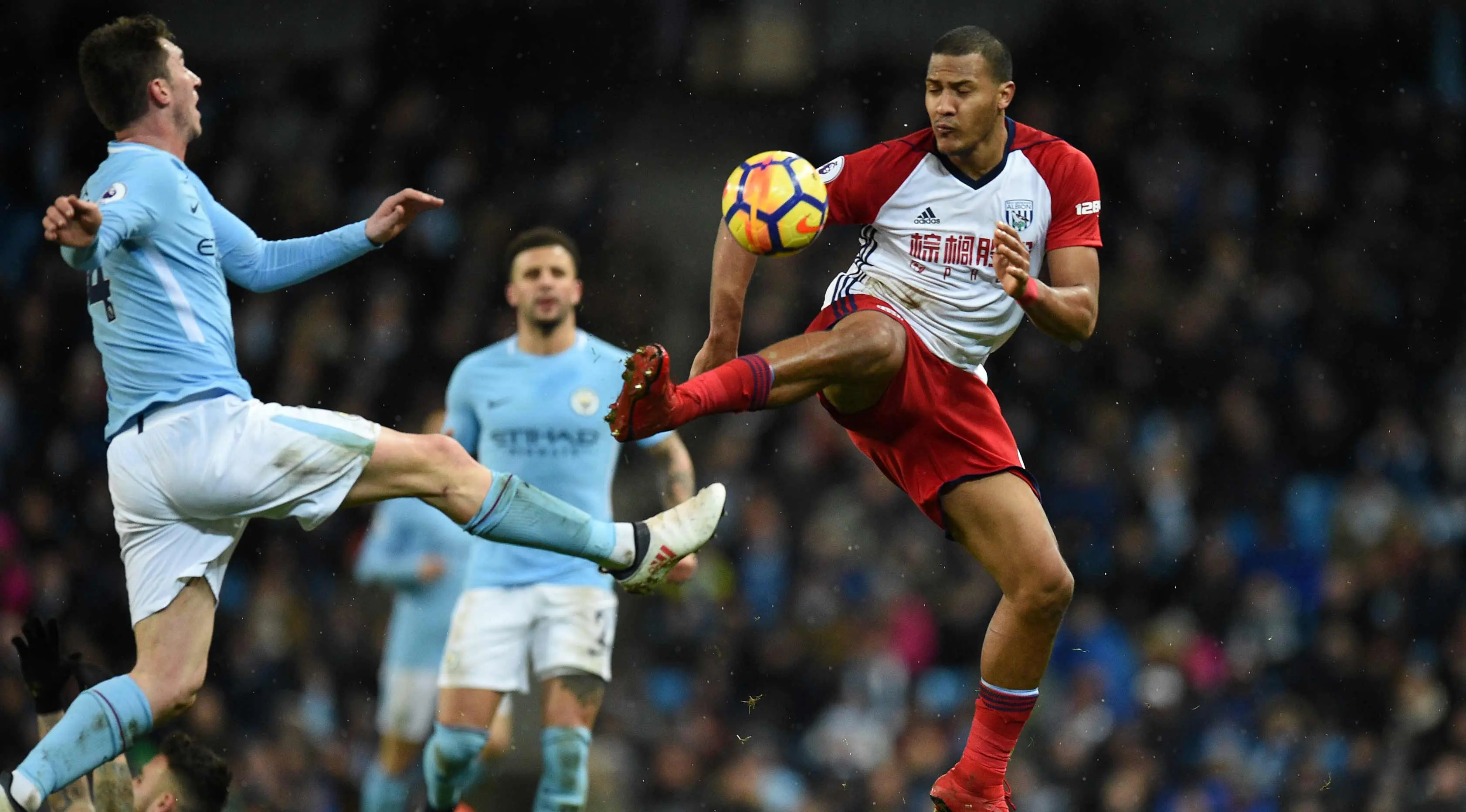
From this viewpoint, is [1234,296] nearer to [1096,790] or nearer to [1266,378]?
[1266,378]

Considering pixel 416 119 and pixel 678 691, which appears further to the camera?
pixel 416 119

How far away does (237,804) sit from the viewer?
8.64 metres

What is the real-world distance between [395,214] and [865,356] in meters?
1.57

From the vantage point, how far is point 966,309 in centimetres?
510

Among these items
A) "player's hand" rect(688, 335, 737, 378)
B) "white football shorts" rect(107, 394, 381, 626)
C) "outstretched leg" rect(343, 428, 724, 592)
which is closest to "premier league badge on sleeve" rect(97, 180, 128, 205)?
"white football shorts" rect(107, 394, 381, 626)

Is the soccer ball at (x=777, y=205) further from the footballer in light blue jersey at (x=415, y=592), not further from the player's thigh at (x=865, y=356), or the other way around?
the footballer in light blue jersey at (x=415, y=592)

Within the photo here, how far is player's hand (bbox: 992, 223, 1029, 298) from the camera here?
15.0ft

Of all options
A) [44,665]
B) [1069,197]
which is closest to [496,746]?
[44,665]

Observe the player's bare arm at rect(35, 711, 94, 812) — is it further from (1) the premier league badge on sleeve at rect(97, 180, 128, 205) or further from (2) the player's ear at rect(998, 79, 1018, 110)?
(2) the player's ear at rect(998, 79, 1018, 110)

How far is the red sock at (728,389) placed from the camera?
4.57 m

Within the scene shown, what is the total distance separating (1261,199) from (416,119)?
6566mm

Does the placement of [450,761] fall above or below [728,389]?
below

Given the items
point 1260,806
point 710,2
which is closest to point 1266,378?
point 1260,806

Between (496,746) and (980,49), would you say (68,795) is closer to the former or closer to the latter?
(496,746)
